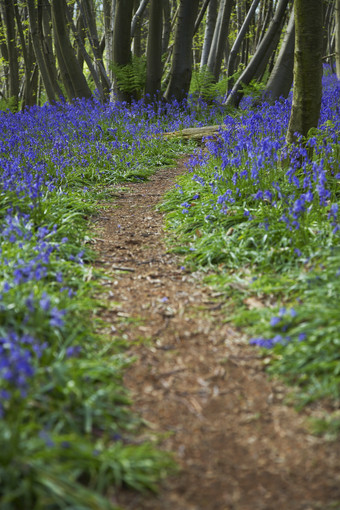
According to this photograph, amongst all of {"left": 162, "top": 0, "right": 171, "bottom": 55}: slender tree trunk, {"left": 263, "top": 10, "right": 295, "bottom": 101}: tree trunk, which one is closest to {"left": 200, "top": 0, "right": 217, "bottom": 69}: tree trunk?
{"left": 162, "top": 0, "right": 171, "bottom": 55}: slender tree trunk

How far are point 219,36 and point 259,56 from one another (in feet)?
6.84

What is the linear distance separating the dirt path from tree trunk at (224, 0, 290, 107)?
8250 mm

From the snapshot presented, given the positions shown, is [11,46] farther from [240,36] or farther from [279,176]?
[279,176]

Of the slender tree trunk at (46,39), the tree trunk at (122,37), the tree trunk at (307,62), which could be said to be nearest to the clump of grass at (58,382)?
the tree trunk at (307,62)

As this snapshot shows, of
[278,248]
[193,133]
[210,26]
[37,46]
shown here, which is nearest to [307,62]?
[278,248]

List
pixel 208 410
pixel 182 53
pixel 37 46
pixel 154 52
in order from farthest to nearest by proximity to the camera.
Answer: pixel 37 46
pixel 182 53
pixel 154 52
pixel 208 410

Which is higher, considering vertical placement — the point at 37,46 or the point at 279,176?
the point at 37,46

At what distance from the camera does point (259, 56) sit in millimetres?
10211

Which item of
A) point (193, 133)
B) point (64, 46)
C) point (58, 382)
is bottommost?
point (58, 382)

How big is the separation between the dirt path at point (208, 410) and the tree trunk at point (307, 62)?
245 centimetres

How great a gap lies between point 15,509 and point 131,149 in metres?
6.75

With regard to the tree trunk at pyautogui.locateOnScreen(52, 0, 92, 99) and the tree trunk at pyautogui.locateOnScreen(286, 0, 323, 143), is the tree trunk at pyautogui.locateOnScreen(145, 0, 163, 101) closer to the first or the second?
the tree trunk at pyautogui.locateOnScreen(52, 0, 92, 99)

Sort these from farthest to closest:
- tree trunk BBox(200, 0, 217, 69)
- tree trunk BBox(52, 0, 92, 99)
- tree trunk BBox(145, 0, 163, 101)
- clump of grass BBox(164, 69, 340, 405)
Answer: tree trunk BBox(200, 0, 217, 69) < tree trunk BBox(52, 0, 92, 99) < tree trunk BBox(145, 0, 163, 101) < clump of grass BBox(164, 69, 340, 405)

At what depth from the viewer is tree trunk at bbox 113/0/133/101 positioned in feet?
31.7
